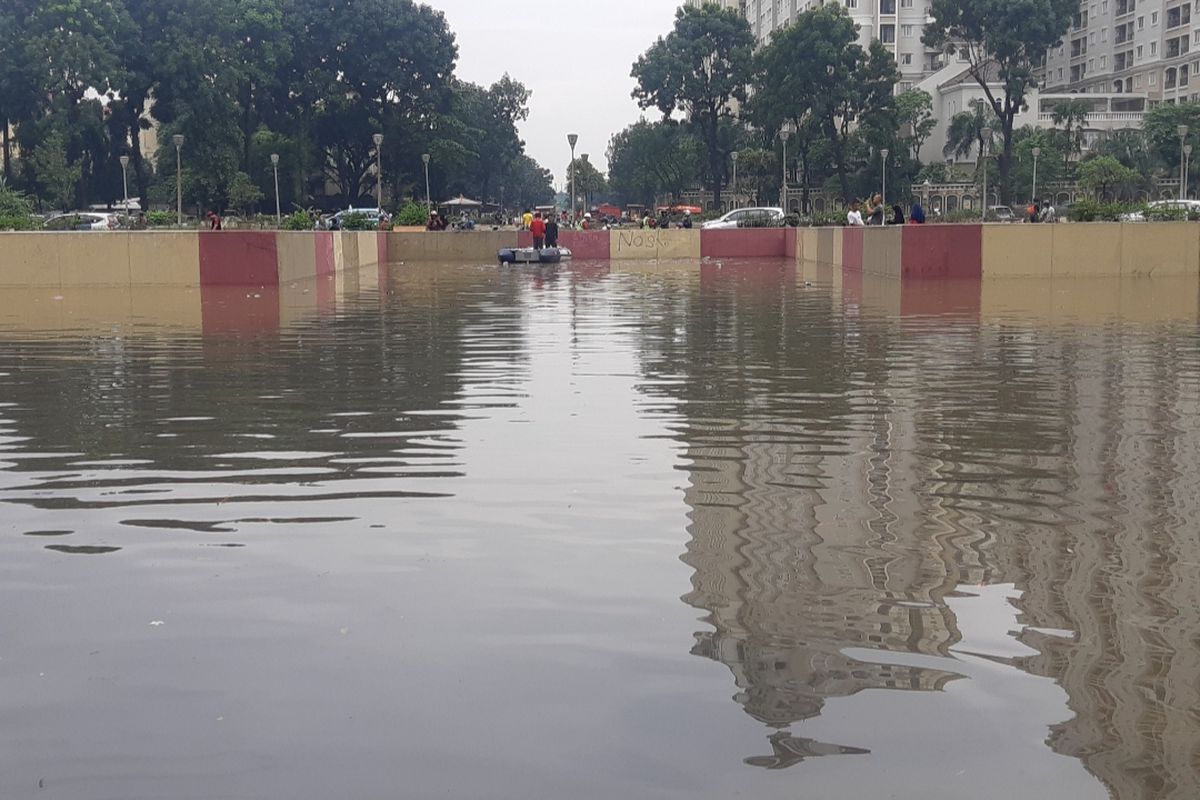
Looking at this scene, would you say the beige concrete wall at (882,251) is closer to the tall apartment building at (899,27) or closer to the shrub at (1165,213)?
the shrub at (1165,213)

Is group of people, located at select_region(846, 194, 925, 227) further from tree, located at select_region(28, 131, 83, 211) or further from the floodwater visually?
tree, located at select_region(28, 131, 83, 211)

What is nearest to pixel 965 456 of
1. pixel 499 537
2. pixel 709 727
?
pixel 499 537

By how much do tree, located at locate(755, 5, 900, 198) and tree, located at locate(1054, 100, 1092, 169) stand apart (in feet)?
55.6

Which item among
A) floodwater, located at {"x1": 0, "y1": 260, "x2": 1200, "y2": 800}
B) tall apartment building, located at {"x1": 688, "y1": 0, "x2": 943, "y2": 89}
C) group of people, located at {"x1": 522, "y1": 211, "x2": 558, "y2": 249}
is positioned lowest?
floodwater, located at {"x1": 0, "y1": 260, "x2": 1200, "y2": 800}

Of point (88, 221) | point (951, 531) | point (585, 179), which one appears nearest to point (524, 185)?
point (585, 179)

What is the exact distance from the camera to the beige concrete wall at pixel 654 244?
47.7 m

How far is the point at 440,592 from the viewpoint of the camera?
5152 millimetres

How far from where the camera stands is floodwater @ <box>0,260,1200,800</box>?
3672mm

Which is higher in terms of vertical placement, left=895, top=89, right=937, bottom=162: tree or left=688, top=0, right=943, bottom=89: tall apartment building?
left=688, top=0, right=943, bottom=89: tall apartment building

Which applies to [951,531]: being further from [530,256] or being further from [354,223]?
[354,223]

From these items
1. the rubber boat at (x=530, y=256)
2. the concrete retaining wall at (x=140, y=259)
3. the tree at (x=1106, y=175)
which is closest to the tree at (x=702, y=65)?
the tree at (x=1106, y=175)

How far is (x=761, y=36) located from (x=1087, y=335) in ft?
426

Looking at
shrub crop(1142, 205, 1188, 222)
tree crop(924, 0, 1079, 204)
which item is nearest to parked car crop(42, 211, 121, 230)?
shrub crop(1142, 205, 1188, 222)

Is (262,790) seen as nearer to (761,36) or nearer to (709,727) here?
(709,727)
